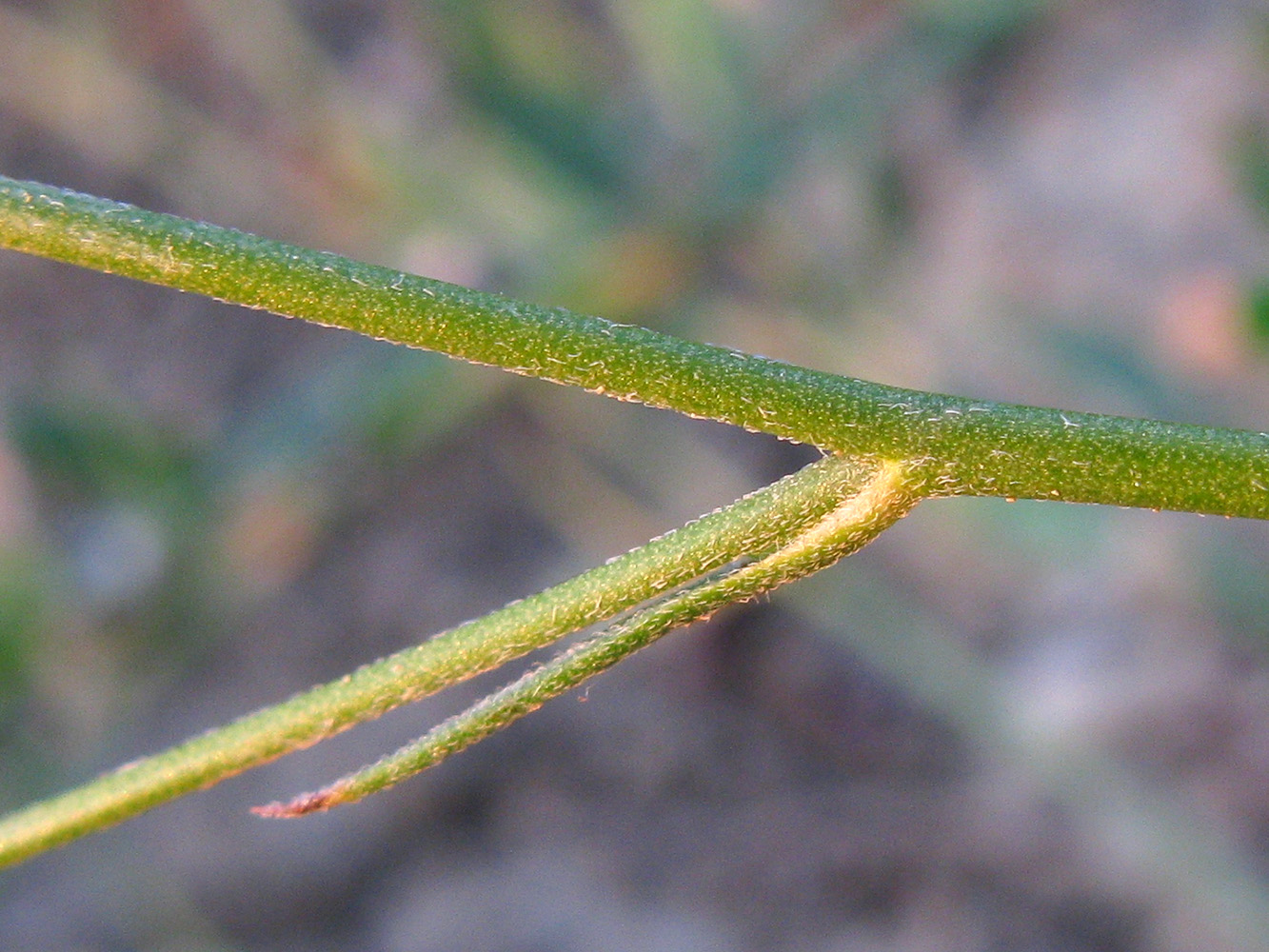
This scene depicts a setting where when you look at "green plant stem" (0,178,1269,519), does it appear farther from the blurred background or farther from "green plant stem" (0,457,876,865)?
the blurred background

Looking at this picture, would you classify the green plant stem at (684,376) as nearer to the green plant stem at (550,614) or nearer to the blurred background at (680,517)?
the green plant stem at (550,614)

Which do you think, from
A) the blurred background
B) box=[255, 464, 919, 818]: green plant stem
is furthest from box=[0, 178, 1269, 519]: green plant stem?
the blurred background

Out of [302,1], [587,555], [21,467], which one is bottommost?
[587,555]

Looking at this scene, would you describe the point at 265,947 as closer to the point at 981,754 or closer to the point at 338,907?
the point at 338,907

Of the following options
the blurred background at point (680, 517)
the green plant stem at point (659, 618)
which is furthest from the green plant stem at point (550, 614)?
the blurred background at point (680, 517)

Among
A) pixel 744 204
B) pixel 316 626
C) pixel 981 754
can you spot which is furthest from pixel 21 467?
pixel 981 754

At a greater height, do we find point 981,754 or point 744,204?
point 744,204
